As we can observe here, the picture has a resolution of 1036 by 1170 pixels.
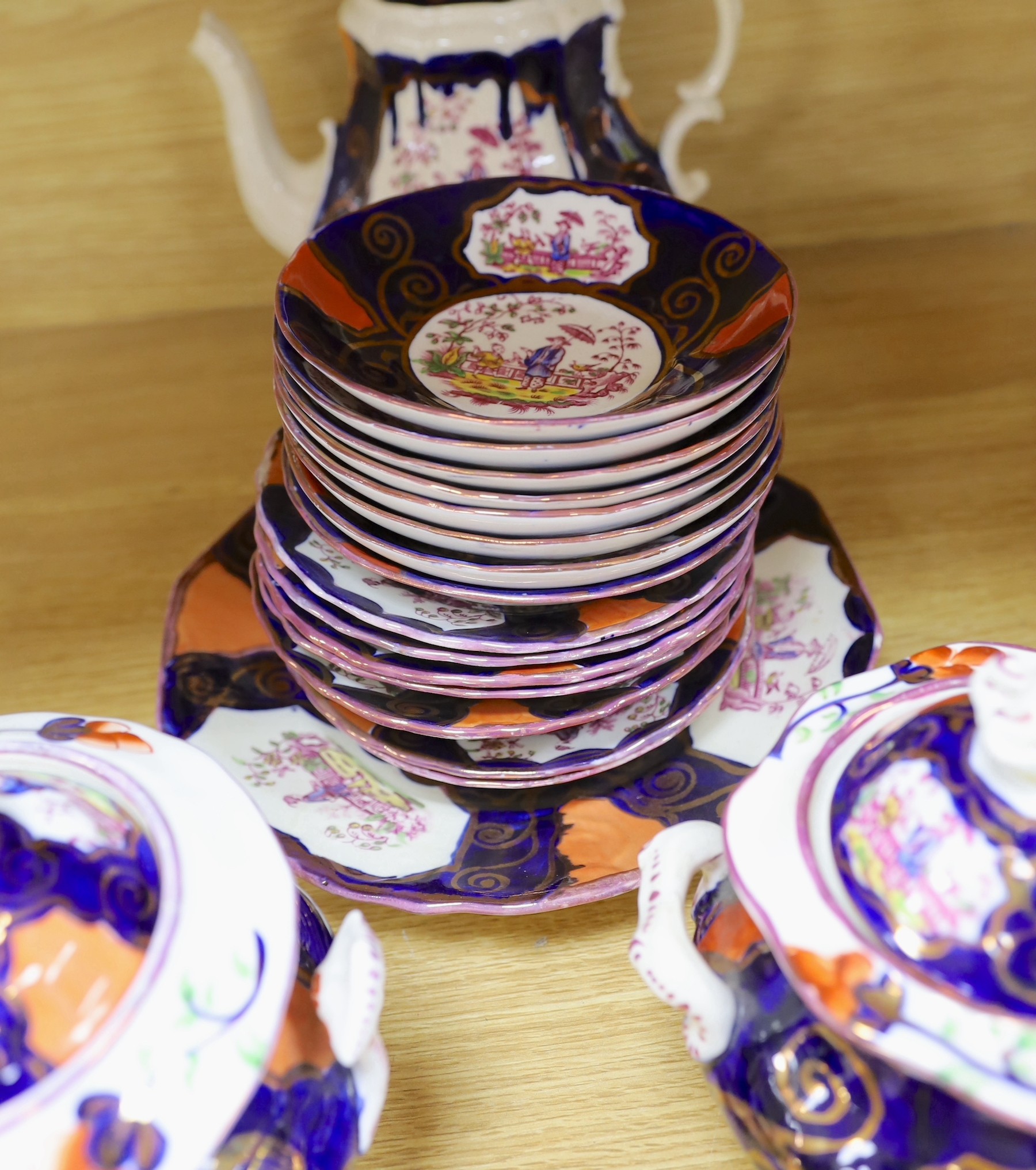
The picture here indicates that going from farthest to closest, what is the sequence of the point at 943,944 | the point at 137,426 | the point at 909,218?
the point at 909,218 → the point at 137,426 → the point at 943,944

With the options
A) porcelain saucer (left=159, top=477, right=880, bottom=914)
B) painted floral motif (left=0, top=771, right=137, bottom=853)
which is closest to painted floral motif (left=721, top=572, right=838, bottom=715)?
porcelain saucer (left=159, top=477, right=880, bottom=914)

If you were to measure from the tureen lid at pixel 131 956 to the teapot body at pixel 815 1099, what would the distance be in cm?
15

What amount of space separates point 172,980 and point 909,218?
893mm

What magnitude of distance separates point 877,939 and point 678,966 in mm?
68

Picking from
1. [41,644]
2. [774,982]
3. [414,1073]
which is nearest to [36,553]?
[41,644]

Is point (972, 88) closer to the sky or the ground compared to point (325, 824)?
closer to the sky

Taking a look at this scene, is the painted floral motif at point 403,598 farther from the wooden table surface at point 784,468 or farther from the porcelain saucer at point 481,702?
the wooden table surface at point 784,468

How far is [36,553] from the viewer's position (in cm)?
79

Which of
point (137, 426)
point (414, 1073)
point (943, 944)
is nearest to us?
point (943, 944)

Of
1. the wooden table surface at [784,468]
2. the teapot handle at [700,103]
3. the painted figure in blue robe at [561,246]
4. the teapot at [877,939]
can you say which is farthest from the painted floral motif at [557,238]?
the teapot at [877,939]

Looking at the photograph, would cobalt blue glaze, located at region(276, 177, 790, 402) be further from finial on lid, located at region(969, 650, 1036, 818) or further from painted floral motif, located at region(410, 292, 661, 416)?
finial on lid, located at region(969, 650, 1036, 818)

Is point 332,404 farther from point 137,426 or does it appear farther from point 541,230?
point 137,426

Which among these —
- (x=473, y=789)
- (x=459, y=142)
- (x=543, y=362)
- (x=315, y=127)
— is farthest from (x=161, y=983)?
(x=315, y=127)

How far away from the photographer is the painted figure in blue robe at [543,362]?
610mm
